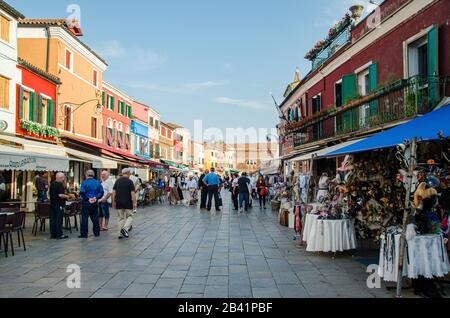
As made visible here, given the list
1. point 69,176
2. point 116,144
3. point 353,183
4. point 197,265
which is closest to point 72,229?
point 197,265

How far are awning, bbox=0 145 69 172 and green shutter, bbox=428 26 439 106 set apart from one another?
9267 millimetres

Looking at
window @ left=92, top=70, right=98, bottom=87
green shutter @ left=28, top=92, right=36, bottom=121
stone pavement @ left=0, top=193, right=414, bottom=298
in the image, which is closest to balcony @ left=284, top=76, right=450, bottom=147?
stone pavement @ left=0, top=193, right=414, bottom=298

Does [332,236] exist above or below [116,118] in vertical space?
below

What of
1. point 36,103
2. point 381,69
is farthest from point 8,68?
point 381,69

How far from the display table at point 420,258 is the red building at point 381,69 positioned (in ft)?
15.0

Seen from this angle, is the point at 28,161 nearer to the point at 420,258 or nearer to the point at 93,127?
the point at 420,258

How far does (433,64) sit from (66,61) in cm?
1884

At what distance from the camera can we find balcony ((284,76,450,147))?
9.05 meters

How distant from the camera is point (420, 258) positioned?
5.18 meters

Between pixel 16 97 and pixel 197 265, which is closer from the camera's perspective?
pixel 197 265

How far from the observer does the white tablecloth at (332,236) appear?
7504 mm

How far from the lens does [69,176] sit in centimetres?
2189

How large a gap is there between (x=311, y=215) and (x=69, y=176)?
55.6 feet
